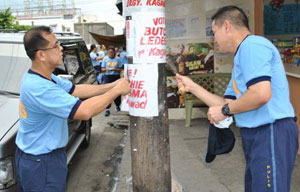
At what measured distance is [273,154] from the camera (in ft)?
8.04

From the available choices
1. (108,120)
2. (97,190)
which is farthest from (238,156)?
(108,120)

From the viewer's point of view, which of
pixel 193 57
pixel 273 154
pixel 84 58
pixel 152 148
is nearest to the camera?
pixel 273 154

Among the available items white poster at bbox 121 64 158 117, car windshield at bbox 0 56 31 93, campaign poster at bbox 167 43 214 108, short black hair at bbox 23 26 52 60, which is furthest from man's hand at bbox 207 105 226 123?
campaign poster at bbox 167 43 214 108

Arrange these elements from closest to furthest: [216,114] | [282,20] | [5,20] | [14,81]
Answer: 1. [216,114]
2. [14,81]
3. [282,20]
4. [5,20]

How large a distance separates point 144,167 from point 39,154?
82cm

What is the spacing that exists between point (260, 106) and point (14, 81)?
3.24m

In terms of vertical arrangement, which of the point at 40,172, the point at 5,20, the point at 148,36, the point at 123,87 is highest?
the point at 5,20

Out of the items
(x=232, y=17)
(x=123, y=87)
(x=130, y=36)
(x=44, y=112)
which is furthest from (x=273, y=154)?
(x=44, y=112)

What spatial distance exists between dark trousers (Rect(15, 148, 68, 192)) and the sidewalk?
1.72m

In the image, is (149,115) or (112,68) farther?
(112,68)

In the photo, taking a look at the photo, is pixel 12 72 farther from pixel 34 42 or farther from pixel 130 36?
pixel 130 36

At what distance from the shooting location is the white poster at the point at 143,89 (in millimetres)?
2711

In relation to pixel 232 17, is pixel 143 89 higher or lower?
lower

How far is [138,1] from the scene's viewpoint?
8.70 ft
